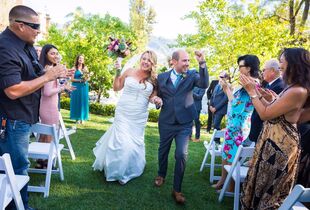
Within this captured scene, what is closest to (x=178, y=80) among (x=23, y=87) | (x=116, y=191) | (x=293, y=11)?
(x=116, y=191)

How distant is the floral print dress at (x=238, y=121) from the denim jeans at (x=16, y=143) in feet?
9.92

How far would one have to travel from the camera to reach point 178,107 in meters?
4.59

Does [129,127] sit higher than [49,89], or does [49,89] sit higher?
[49,89]

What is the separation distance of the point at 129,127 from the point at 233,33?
9.03 m

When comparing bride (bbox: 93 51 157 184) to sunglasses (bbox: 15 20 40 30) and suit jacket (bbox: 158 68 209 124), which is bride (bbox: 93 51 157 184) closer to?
suit jacket (bbox: 158 68 209 124)

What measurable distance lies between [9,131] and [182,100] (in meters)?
2.51

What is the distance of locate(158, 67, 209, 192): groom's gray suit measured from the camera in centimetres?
448

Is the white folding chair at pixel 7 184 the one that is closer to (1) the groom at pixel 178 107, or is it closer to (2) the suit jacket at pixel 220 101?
(1) the groom at pixel 178 107

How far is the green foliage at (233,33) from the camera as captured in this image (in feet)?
40.2

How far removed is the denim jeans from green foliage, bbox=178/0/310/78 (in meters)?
10.7

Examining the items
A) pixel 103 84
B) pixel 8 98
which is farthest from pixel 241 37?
pixel 8 98

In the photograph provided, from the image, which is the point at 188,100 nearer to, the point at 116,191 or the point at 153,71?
the point at 153,71

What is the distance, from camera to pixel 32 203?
158 inches

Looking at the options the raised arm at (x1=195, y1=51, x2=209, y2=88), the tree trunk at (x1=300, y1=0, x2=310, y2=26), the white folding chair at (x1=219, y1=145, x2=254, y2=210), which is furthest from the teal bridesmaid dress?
the tree trunk at (x1=300, y1=0, x2=310, y2=26)
